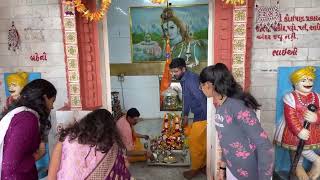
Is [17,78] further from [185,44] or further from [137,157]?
[185,44]

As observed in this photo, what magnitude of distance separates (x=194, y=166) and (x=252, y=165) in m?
1.96

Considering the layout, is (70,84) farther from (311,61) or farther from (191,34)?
(191,34)

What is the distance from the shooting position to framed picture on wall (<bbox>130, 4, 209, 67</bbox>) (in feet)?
21.0

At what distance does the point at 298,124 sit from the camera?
356cm

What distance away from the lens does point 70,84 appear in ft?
11.8

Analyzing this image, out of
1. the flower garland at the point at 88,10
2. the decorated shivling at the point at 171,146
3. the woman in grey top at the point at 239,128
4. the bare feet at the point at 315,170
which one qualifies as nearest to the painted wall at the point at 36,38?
the flower garland at the point at 88,10

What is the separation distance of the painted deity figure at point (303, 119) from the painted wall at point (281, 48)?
0.21 meters

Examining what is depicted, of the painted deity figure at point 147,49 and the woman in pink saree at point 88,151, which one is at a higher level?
the painted deity figure at point 147,49

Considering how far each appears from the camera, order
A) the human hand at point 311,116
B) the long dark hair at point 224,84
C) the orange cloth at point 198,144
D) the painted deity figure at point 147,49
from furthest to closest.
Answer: the painted deity figure at point 147,49 < the orange cloth at point 198,144 < the human hand at point 311,116 < the long dark hair at point 224,84

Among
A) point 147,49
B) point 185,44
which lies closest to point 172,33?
point 185,44

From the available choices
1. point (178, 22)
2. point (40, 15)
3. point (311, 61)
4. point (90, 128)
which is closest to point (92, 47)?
point (40, 15)

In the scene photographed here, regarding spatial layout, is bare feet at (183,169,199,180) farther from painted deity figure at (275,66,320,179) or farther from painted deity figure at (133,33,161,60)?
painted deity figure at (133,33,161,60)

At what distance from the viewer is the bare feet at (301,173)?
12.1 ft

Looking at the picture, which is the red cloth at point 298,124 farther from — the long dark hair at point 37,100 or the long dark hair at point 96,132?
the long dark hair at point 37,100
